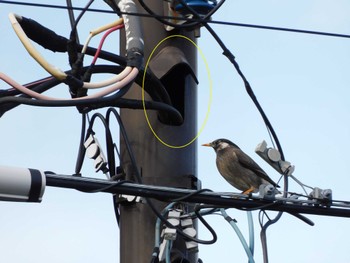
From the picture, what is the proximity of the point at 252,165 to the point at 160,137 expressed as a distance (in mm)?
1658

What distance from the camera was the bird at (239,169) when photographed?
976cm

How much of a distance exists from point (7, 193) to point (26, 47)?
130 centimetres

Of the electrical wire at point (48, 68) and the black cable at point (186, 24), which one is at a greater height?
the black cable at point (186, 24)

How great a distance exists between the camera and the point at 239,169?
32.9ft

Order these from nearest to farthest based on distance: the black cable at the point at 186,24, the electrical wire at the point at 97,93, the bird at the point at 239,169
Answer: the electrical wire at the point at 97,93
the black cable at the point at 186,24
the bird at the point at 239,169

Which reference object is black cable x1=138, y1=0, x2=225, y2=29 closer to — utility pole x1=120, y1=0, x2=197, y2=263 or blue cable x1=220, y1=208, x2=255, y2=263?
utility pole x1=120, y1=0, x2=197, y2=263

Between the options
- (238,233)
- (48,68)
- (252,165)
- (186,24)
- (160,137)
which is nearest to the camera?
(48,68)

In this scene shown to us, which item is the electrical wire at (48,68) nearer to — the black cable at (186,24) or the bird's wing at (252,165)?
the black cable at (186,24)

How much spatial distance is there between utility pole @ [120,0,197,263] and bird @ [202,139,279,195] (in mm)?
1054

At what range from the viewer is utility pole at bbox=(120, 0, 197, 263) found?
8.27 m

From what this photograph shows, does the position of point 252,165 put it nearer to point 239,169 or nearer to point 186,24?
point 239,169

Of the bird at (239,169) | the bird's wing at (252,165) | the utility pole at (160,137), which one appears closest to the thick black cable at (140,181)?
the utility pole at (160,137)

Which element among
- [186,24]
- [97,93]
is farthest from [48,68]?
[186,24]

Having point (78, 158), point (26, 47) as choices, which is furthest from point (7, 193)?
point (78, 158)
